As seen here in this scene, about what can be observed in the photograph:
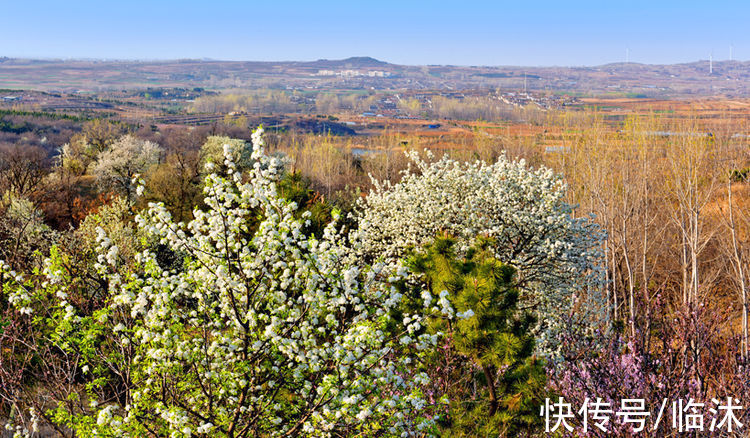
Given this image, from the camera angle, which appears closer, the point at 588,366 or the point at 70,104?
the point at 588,366

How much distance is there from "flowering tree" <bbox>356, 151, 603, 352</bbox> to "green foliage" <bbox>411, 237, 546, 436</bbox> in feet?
13.6

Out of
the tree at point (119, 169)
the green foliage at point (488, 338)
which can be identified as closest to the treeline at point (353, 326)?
the green foliage at point (488, 338)

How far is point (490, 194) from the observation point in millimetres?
13750

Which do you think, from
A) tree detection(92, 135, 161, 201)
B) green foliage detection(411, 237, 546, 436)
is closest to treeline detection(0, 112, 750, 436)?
green foliage detection(411, 237, 546, 436)

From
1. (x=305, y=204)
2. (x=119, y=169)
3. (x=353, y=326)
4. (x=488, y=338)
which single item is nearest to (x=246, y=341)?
(x=353, y=326)

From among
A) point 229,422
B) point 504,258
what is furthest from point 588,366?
point 504,258

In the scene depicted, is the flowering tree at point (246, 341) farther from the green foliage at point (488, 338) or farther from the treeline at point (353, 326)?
the green foliage at point (488, 338)

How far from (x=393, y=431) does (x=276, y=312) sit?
1.90 metres

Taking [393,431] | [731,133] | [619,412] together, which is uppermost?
[731,133]

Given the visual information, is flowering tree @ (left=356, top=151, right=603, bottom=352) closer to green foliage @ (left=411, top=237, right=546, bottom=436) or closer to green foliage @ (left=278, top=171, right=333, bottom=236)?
green foliage @ (left=278, top=171, right=333, bottom=236)

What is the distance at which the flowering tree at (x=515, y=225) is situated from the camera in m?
13.4

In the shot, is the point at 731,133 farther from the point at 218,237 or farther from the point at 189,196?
the point at 189,196

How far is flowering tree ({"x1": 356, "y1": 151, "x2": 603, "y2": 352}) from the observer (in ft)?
43.9

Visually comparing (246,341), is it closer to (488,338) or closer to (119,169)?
(488,338)
